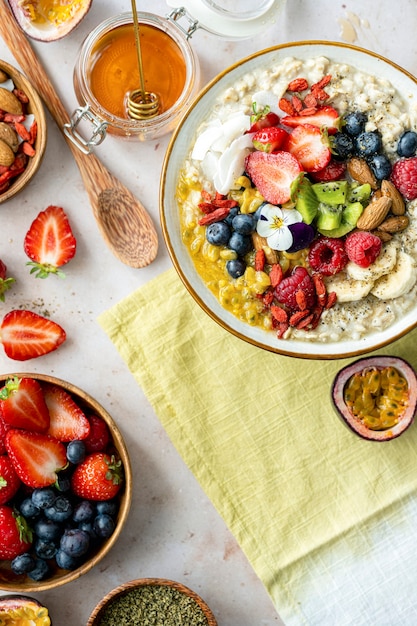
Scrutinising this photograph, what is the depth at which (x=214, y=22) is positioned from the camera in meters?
1.98

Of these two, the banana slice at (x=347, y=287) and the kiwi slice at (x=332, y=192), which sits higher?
the kiwi slice at (x=332, y=192)

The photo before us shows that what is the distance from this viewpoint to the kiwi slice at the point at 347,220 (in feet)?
5.59

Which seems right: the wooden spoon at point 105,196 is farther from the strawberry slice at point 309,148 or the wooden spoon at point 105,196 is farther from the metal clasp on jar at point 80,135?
the strawberry slice at point 309,148

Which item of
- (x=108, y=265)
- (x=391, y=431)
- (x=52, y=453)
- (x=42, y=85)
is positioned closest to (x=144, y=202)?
(x=108, y=265)

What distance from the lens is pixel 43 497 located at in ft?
6.33

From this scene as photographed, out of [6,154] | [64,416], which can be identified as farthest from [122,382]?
[6,154]

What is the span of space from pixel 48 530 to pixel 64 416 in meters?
0.29

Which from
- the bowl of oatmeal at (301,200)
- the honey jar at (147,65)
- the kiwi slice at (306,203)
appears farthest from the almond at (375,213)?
the honey jar at (147,65)

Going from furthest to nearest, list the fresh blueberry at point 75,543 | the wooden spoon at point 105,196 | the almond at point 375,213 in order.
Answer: the wooden spoon at point 105,196 → the fresh blueberry at point 75,543 → the almond at point 375,213

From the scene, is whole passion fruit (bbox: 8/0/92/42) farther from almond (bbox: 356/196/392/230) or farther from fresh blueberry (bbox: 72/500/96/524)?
fresh blueberry (bbox: 72/500/96/524)

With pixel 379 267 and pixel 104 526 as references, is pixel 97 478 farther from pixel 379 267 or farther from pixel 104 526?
pixel 379 267

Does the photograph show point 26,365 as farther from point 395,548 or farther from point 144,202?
point 395,548

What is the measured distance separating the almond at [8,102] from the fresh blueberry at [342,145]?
2.75 feet

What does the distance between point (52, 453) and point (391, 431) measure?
88cm
